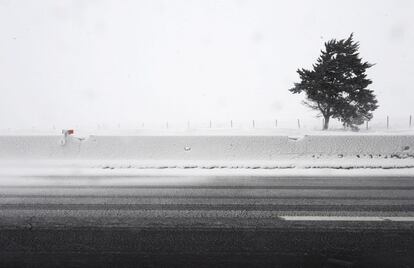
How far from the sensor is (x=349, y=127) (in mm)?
32469

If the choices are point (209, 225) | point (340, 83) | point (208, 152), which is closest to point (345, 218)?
point (209, 225)

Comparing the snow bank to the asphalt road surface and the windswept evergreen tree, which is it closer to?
the asphalt road surface

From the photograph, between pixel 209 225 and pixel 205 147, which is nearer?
pixel 209 225

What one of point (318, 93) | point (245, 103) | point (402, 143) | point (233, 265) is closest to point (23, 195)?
point (233, 265)

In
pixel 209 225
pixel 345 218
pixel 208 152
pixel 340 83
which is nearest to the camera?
pixel 209 225

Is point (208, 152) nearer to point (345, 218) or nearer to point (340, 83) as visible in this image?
point (345, 218)

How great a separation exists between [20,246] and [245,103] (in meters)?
94.8

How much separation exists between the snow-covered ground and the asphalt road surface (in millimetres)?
3234

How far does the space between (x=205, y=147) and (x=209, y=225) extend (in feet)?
24.6

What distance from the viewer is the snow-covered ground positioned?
1248cm

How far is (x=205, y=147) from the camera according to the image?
1312 cm

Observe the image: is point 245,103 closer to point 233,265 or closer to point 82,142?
point 82,142

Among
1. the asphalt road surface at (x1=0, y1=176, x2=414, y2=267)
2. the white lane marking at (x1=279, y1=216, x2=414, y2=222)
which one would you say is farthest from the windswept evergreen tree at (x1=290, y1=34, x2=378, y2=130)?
the white lane marking at (x1=279, y1=216, x2=414, y2=222)

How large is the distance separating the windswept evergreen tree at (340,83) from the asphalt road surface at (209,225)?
21533 mm
